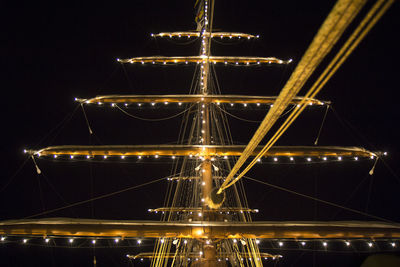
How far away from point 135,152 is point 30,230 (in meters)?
3.58

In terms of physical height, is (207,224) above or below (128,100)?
below

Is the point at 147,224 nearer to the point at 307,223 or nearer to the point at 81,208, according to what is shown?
the point at 307,223

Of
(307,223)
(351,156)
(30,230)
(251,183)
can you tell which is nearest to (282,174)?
(251,183)

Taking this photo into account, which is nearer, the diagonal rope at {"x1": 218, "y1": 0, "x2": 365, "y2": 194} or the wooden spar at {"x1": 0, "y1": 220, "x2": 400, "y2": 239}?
the diagonal rope at {"x1": 218, "y1": 0, "x2": 365, "y2": 194}

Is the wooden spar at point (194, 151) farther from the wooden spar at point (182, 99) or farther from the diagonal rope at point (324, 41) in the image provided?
the diagonal rope at point (324, 41)

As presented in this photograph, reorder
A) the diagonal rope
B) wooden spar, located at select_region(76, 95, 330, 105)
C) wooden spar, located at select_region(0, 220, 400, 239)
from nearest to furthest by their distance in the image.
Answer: the diagonal rope
wooden spar, located at select_region(0, 220, 400, 239)
wooden spar, located at select_region(76, 95, 330, 105)

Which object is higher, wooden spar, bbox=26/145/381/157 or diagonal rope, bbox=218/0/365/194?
wooden spar, bbox=26/145/381/157

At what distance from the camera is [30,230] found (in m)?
4.75

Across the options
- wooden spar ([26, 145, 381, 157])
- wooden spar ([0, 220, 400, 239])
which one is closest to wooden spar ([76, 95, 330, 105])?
wooden spar ([26, 145, 381, 157])

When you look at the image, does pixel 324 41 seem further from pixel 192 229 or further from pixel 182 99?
pixel 182 99

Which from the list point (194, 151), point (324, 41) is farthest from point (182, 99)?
point (324, 41)

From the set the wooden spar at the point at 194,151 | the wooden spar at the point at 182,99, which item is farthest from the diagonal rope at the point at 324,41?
the wooden spar at the point at 182,99

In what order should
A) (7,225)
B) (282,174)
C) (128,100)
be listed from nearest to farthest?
1. (7,225)
2. (128,100)
3. (282,174)

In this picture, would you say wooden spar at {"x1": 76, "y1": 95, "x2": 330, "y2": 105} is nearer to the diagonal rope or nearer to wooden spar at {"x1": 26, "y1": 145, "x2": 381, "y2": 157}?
wooden spar at {"x1": 26, "y1": 145, "x2": 381, "y2": 157}
